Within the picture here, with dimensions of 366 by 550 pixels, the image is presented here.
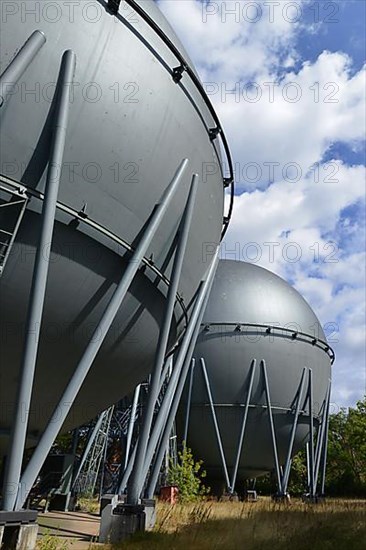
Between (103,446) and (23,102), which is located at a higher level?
(23,102)

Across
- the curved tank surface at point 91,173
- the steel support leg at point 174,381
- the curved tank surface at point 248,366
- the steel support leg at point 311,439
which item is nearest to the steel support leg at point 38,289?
the curved tank surface at point 91,173

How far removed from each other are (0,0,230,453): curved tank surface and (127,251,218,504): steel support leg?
48.9 inches

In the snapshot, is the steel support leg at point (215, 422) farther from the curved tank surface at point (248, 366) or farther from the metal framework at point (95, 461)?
the metal framework at point (95, 461)

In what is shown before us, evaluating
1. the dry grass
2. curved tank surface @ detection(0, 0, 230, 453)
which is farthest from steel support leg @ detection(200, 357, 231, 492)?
curved tank surface @ detection(0, 0, 230, 453)

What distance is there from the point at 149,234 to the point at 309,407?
17260mm

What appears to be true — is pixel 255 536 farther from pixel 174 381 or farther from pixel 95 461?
pixel 95 461

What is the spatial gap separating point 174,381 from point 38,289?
16.0 feet

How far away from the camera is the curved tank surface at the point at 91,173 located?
6.29 metres

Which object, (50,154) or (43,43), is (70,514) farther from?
(43,43)

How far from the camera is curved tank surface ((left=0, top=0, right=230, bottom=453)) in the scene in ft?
20.6

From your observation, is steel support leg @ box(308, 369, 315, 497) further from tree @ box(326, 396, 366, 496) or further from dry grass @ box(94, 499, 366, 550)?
tree @ box(326, 396, 366, 496)

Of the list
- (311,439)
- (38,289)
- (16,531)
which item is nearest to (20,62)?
(38,289)

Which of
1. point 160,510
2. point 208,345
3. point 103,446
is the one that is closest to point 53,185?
point 160,510

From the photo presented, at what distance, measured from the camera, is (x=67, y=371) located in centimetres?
782
